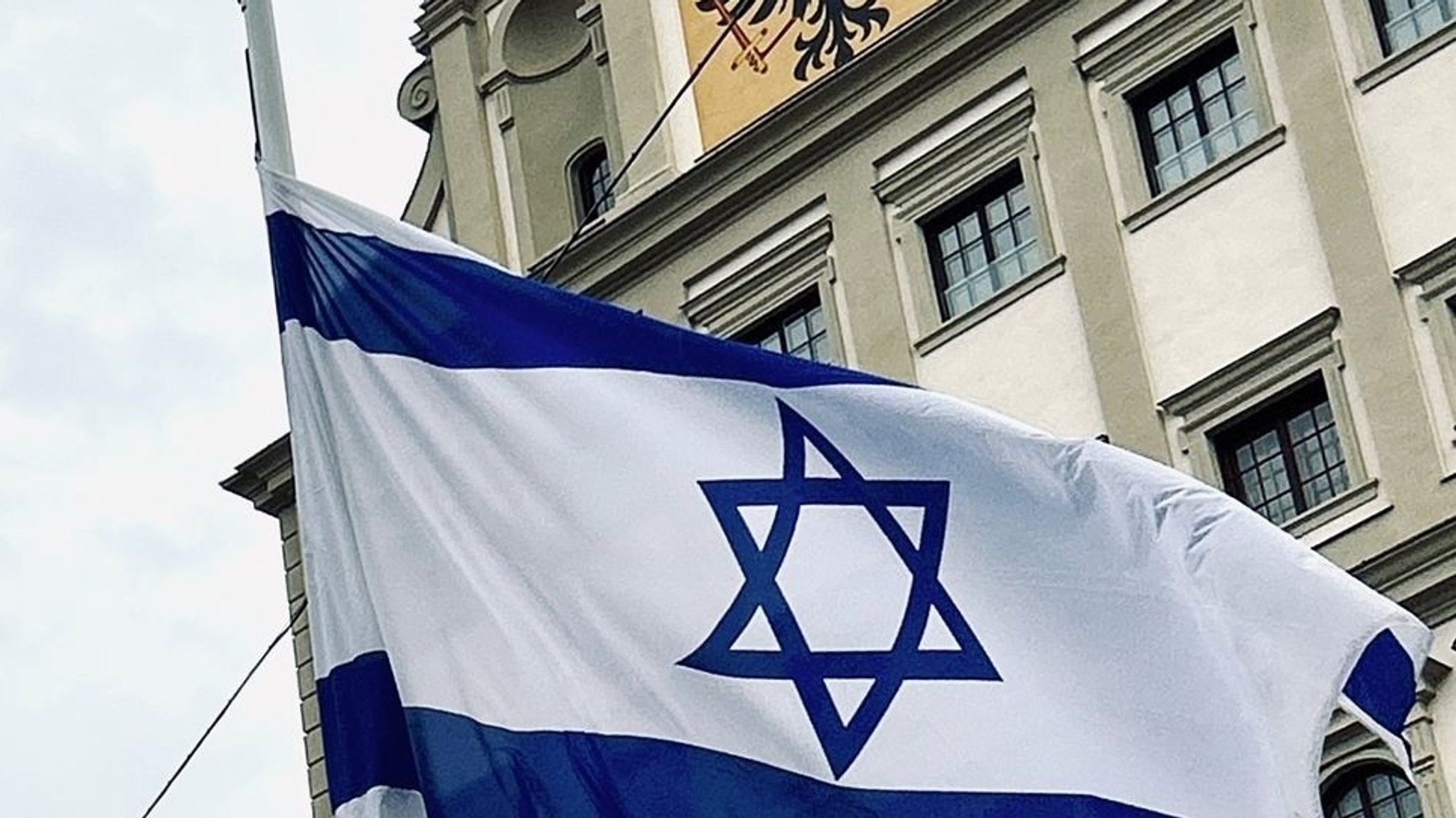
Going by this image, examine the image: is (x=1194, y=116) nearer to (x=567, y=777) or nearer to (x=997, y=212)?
(x=997, y=212)

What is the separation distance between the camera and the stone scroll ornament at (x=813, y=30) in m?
29.8

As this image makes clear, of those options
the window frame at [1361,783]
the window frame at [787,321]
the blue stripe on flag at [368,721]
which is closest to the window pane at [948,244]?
the window frame at [787,321]

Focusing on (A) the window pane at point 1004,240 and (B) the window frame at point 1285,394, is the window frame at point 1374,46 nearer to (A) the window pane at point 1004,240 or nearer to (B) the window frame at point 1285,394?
(B) the window frame at point 1285,394

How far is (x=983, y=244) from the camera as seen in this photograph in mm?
28547

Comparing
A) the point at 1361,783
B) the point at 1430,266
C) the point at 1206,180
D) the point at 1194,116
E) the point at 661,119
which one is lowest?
the point at 1361,783

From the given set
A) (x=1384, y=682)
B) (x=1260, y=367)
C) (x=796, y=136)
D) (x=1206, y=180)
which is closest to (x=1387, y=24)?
(x=1206, y=180)

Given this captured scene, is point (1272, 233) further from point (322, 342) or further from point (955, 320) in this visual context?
point (322, 342)

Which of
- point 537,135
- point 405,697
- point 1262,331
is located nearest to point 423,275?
point 405,697

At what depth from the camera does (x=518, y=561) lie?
40.4 feet

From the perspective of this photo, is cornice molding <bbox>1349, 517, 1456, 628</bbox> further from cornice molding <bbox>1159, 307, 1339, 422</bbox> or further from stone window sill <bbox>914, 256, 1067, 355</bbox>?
stone window sill <bbox>914, 256, 1067, 355</bbox>

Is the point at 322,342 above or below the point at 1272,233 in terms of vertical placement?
below

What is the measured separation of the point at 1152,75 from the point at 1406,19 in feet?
6.99

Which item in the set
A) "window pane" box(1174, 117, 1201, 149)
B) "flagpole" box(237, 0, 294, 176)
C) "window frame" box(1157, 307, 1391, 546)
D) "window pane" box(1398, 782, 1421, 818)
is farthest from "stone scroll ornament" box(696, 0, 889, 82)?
"flagpole" box(237, 0, 294, 176)

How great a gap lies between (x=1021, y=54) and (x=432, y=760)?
17.3m
